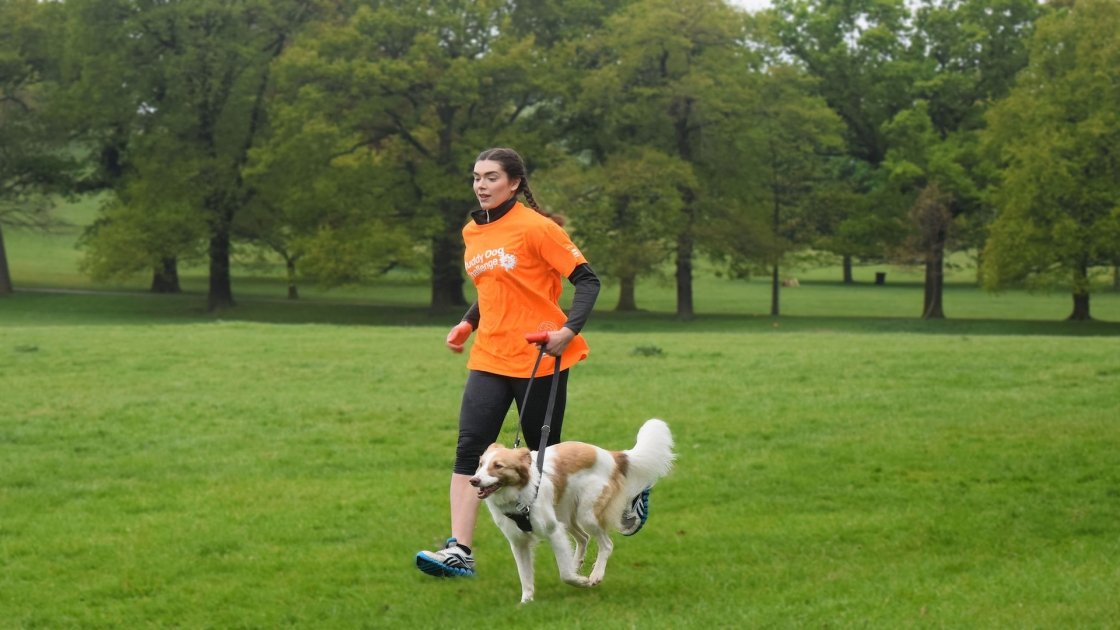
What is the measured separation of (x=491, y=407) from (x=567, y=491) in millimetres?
720

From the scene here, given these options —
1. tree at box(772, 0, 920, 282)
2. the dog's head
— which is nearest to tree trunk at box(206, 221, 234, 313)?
tree at box(772, 0, 920, 282)

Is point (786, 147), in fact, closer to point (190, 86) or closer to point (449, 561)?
point (190, 86)

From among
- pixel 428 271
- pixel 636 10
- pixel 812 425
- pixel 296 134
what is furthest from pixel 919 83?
pixel 812 425

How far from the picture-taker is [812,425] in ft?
43.9

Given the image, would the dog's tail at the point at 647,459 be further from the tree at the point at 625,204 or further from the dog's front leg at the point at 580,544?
the tree at the point at 625,204

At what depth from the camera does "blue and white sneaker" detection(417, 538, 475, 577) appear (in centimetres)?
734

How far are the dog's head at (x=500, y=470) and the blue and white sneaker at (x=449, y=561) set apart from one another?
3.68 ft

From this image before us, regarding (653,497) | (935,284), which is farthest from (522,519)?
(935,284)

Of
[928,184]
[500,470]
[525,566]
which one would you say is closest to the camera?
[500,470]

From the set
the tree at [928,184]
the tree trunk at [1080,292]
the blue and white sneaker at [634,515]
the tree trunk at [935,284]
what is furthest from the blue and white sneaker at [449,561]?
the tree trunk at [935,284]

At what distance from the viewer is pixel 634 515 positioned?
7309 millimetres

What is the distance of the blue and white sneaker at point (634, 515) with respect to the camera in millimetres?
7258

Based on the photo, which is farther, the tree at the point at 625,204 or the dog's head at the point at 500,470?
the tree at the point at 625,204

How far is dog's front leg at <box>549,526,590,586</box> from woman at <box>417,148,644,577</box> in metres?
0.74
